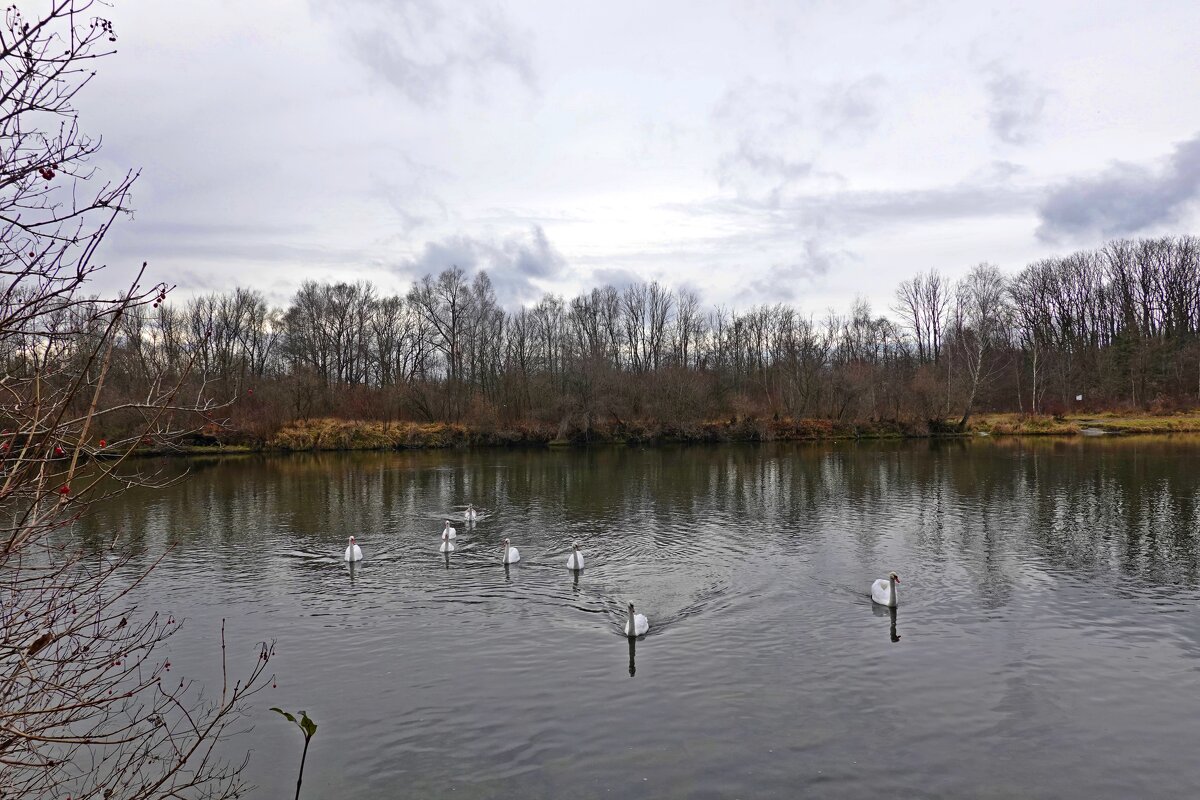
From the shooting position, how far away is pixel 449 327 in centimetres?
7331

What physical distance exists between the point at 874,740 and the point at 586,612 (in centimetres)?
653

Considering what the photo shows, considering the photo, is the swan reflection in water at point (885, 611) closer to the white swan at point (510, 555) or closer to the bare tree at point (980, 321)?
the white swan at point (510, 555)

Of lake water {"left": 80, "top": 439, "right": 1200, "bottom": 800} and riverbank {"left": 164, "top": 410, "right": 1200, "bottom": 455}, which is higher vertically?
riverbank {"left": 164, "top": 410, "right": 1200, "bottom": 455}

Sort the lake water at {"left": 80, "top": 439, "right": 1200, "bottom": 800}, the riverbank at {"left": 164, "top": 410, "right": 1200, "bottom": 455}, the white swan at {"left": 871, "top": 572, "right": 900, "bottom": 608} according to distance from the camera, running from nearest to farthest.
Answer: the lake water at {"left": 80, "top": 439, "right": 1200, "bottom": 800}
the white swan at {"left": 871, "top": 572, "right": 900, "bottom": 608}
the riverbank at {"left": 164, "top": 410, "right": 1200, "bottom": 455}

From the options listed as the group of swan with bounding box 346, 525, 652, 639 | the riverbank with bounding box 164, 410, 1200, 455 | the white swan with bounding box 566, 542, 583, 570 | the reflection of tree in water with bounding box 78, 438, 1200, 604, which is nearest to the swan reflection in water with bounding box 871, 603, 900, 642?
the reflection of tree in water with bounding box 78, 438, 1200, 604

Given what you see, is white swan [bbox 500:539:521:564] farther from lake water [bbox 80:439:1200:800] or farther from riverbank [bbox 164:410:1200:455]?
riverbank [bbox 164:410:1200:455]

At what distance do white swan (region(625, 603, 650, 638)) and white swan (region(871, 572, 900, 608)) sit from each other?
485 cm

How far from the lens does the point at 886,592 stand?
567 inches

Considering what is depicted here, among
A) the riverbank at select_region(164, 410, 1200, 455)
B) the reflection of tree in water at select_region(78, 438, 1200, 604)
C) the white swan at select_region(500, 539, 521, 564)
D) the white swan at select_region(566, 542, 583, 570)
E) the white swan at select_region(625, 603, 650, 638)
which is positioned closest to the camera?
the white swan at select_region(625, 603, 650, 638)

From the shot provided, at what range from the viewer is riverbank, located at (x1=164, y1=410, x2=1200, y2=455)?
57.5 metres

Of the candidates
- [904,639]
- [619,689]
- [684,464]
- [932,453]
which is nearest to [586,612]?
[619,689]

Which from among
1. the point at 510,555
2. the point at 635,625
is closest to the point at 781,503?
the point at 510,555

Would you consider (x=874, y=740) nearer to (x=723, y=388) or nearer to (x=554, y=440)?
(x=554, y=440)

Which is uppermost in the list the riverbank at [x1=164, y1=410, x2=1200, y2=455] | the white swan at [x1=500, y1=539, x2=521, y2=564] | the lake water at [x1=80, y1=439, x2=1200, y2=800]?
the riverbank at [x1=164, y1=410, x2=1200, y2=455]
